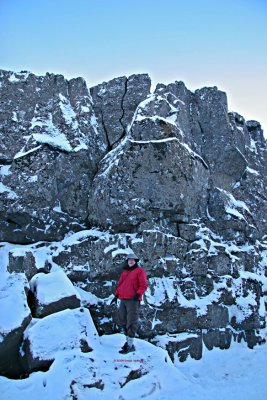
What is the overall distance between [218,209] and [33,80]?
30.8ft

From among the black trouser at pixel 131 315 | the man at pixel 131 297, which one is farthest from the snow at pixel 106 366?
the black trouser at pixel 131 315

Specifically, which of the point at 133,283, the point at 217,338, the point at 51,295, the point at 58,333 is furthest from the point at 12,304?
the point at 217,338

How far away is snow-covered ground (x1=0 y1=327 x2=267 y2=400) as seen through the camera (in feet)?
19.1

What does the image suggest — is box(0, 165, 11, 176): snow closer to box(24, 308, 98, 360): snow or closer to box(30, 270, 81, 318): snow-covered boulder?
box(30, 270, 81, 318): snow-covered boulder

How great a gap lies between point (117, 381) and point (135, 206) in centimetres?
683

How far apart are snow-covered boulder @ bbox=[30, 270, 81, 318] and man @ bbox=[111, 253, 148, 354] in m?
1.46

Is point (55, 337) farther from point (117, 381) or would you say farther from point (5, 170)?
point (5, 170)

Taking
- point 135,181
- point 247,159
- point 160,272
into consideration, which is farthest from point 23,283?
point 247,159

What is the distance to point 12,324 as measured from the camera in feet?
23.4

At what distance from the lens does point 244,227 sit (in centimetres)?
1407

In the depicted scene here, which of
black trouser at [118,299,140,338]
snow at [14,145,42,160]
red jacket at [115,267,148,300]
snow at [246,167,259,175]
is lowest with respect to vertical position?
black trouser at [118,299,140,338]

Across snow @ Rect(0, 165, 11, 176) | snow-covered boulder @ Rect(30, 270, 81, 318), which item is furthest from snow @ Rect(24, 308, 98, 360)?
snow @ Rect(0, 165, 11, 176)

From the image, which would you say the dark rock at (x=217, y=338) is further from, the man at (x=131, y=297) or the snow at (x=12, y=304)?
the snow at (x=12, y=304)

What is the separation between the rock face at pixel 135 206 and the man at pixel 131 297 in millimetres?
3275
